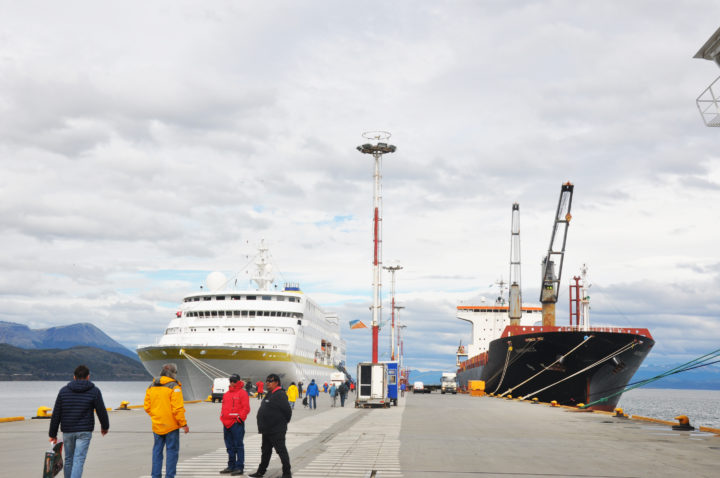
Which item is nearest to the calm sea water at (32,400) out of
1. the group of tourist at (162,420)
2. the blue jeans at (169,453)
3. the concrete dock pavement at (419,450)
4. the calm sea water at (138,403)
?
the calm sea water at (138,403)

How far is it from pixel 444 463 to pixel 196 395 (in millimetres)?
36855

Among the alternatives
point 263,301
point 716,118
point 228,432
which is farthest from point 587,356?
point 228,432

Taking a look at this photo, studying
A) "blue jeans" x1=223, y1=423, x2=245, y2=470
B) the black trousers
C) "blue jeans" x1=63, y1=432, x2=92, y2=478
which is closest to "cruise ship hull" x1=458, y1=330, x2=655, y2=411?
"blue jeans" x1=223, y1=423, x2=245, y2=470

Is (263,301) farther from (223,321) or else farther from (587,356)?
(587,356)

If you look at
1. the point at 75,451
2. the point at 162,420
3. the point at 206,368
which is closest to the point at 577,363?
the point at 206,368

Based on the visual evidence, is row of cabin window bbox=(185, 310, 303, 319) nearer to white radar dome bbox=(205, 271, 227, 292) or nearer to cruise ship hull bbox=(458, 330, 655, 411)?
white radar dome bbox=(205, 271, 227, 292)

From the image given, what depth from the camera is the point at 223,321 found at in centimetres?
5159

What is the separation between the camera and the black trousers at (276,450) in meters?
10.0

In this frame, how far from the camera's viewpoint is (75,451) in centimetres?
846

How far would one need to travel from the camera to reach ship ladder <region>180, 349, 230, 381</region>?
145 ft

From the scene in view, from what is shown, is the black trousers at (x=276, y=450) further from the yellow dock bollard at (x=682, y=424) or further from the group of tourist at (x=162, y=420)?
the yellow dock bollard at (x=682, y=424)

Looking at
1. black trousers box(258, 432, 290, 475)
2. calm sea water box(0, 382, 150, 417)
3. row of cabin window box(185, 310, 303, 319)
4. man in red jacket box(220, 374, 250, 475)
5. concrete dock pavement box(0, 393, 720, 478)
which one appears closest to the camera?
black trousers box(258, 432, 290, 475)

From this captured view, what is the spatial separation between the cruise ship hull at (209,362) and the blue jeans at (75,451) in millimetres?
36265

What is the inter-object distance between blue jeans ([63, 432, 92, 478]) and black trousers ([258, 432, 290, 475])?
2643 millimetres
